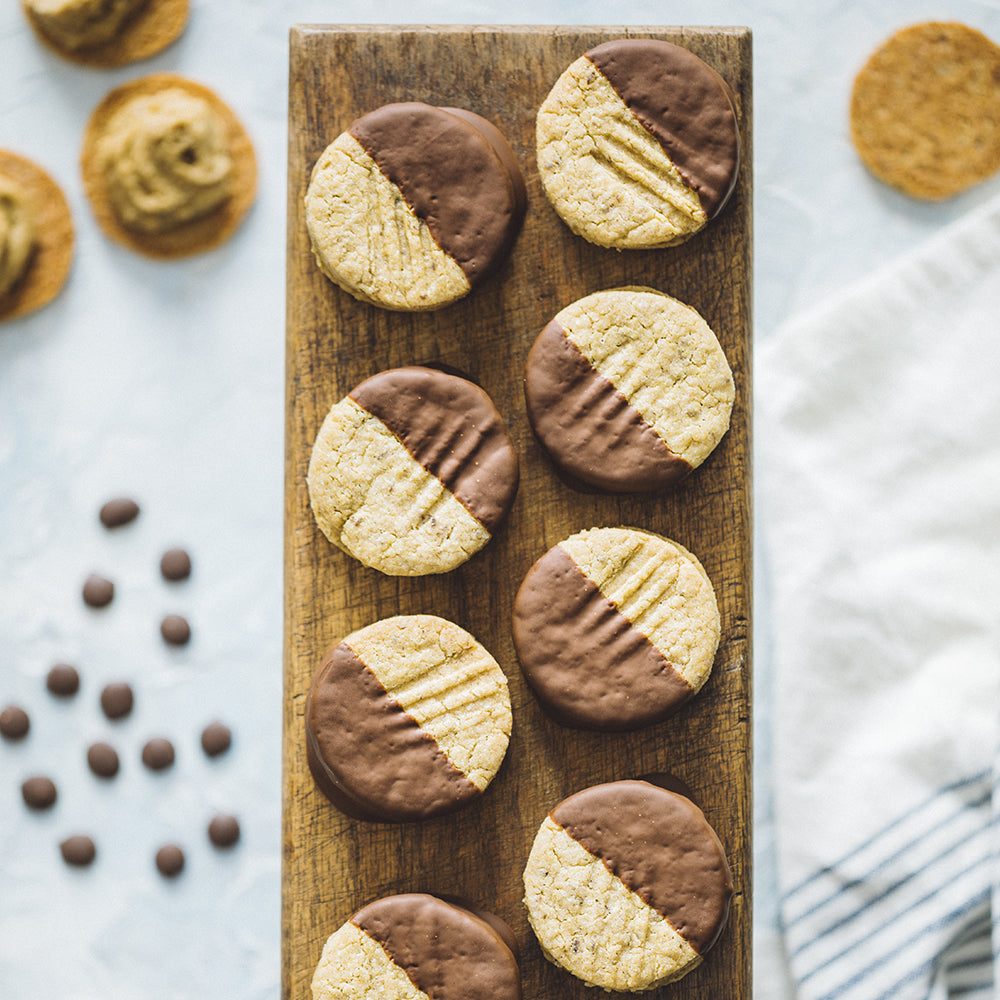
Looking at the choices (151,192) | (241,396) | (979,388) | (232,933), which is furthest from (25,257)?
(979,388)

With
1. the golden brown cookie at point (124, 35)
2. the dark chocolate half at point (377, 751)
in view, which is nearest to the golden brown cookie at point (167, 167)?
the golden brown cookie at point (124, 35)

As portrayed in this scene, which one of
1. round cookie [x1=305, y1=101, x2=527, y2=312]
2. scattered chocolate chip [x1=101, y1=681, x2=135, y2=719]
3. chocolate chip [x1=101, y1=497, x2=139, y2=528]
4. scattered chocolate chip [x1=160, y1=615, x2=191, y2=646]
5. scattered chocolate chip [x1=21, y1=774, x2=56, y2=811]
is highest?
round cookie [x1=305, y1=101, x2=527, y2=312]

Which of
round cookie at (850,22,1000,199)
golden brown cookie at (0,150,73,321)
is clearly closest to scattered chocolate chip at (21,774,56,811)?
golden brown cookie at (0,150,73,321)

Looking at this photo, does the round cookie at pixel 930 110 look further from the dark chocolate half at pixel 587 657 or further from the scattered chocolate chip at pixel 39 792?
the scattered chocolate chip at pixel 39 792

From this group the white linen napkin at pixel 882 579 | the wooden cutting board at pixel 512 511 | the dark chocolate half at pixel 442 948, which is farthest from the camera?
the white linen napkin at pixel 882 579

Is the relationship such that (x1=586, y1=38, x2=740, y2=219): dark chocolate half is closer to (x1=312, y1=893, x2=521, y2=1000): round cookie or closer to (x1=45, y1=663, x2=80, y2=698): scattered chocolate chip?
(x1=312, y1=893, x2=521, y2=1000): round cookie

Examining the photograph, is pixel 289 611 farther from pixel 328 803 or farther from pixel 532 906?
pixel 532 906

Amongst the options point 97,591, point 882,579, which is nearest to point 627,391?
point 882,579
